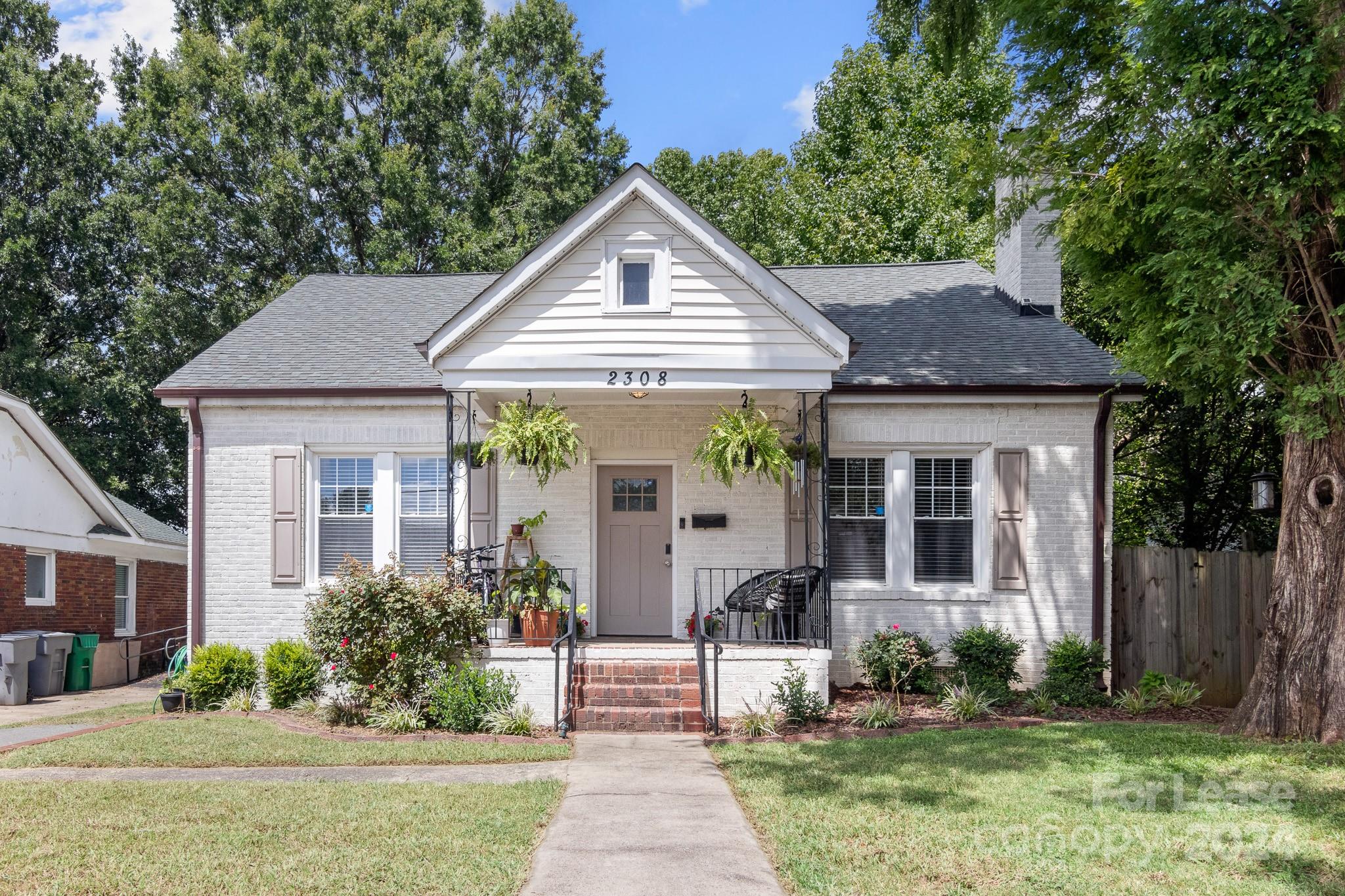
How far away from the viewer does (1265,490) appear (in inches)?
523

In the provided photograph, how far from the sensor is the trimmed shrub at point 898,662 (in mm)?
11336

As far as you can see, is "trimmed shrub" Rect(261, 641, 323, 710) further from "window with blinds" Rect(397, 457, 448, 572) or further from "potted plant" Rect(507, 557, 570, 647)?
"potted plant" Rect(507, 557, 570, 647)

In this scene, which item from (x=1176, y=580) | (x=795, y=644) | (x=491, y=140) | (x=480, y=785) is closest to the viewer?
(x=480, y=785)

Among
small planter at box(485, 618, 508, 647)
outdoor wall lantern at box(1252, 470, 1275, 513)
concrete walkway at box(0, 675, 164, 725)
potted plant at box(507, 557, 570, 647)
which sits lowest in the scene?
concrete walkway at box(0, 675, 164, 725)

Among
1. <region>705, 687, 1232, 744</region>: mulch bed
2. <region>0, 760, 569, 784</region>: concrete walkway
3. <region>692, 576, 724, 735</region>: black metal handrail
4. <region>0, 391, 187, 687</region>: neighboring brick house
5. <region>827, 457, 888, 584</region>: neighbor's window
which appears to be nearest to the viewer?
<region>0, 760, 569, 784</region>: concrete walkway

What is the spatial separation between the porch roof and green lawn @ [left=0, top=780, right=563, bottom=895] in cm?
576

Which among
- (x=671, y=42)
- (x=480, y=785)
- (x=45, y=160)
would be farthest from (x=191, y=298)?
(x=480, y=785)

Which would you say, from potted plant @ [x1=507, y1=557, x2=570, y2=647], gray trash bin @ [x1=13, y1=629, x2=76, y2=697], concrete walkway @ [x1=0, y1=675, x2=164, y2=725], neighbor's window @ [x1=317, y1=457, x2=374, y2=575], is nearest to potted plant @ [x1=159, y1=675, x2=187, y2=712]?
concrete walkway @ [x1=0, y1=675, x2=164, y2=725]

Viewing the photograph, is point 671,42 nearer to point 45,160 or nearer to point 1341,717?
point 45,160

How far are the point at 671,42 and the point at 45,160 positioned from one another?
14741 mm

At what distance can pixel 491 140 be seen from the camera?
27.4 meters

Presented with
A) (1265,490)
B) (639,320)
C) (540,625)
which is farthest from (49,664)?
(1265,490)

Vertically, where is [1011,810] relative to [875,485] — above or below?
below

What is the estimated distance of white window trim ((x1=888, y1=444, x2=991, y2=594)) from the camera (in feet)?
39.4
